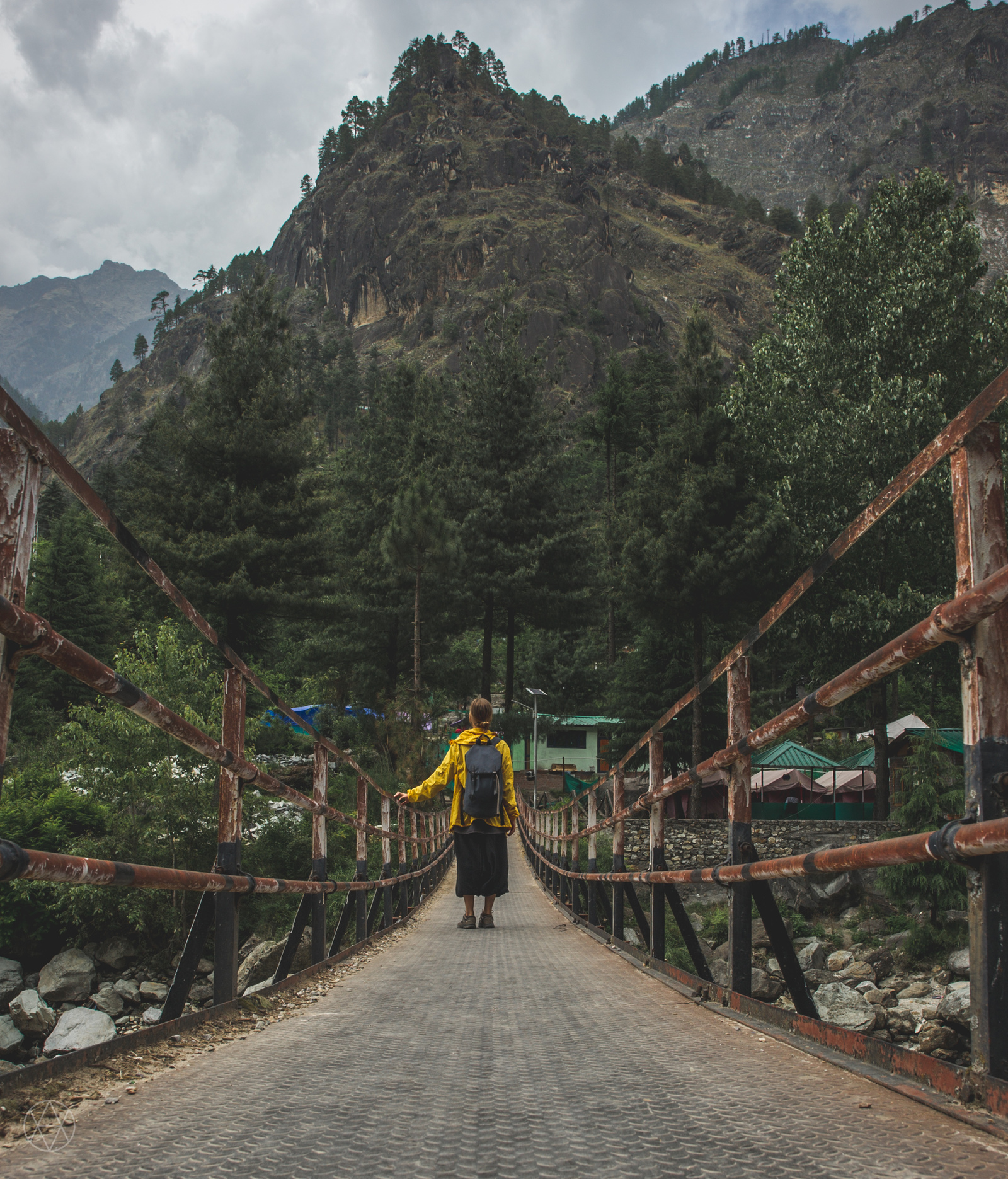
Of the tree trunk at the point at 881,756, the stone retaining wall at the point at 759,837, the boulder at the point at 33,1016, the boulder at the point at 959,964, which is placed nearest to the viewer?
the boulder at the point at 33,1016

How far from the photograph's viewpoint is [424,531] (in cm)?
2475

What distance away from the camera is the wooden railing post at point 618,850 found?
19.5 ft

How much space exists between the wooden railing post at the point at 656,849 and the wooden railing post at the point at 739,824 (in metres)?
1.16

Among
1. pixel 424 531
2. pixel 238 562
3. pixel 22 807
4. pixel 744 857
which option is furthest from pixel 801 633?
pixel 744 857

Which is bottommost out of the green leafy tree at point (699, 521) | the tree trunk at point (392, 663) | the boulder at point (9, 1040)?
the boulder at point (9, 1040)

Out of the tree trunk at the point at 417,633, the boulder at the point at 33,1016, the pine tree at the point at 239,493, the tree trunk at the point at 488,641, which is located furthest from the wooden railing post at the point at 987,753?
the tree trunk at the point at 488,641

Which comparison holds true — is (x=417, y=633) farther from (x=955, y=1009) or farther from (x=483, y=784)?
(x=483, y=784)

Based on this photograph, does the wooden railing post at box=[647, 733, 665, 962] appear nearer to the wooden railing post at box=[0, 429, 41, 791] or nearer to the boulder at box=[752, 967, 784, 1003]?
the wooden railing post at box=[0, 429, 41, 791]

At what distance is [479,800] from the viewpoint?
6297 mm

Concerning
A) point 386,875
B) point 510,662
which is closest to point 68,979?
point 386,875

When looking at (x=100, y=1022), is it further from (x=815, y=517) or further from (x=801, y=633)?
(x=815, y=517)

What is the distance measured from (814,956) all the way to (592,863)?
9.33 meters

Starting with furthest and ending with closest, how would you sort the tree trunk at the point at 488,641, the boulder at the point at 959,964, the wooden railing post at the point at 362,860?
the tree trunk at the point at 488,641, the boulder at the point at 959,964, the wooden railing post at the point at 362,860

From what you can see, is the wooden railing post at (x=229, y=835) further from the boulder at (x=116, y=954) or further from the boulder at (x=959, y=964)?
the boulder at (x=116, y=954)
